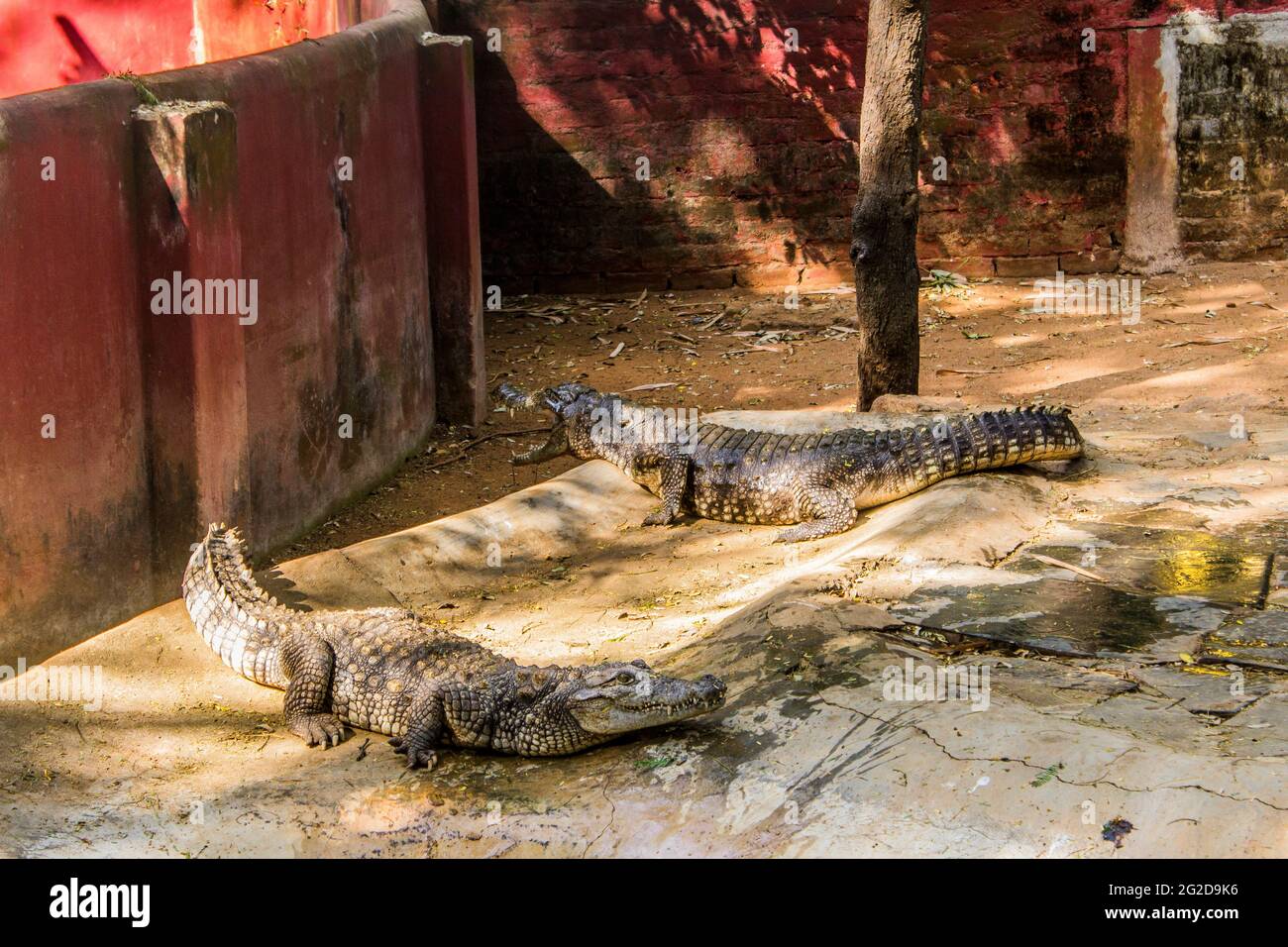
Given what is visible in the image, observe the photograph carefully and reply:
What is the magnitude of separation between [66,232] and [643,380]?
5.75 m

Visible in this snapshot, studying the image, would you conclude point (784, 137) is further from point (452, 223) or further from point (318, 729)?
point (318, 729)

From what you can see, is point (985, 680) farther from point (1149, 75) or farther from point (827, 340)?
point (1149, 75)

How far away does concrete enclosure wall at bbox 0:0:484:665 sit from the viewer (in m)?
5.79

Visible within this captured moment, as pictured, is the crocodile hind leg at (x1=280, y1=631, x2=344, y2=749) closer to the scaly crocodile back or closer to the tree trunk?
the scaly crocodile back

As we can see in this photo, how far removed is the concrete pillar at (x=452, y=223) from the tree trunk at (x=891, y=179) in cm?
277

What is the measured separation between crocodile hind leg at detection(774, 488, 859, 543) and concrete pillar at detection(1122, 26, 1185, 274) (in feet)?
21.0

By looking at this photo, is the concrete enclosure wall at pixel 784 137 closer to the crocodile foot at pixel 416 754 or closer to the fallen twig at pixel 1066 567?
the fallen twig at pixel 1066 567

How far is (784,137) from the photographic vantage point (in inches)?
512

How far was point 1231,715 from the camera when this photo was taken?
448 cm

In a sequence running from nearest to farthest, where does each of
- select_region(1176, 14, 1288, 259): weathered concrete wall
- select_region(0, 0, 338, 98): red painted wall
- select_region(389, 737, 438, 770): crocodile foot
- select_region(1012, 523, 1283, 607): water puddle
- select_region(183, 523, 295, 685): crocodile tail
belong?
select_region(389, 737, 438, 770): crocodile foot, select_region(1012, 523, 1283, 607): water puddle, select_region(183, 523, 295, 685): crocodile tail, select_region(0, 0, 338, 98): red painted wall, select_region(1176, 14, 1288, 259): weathered concrete wall

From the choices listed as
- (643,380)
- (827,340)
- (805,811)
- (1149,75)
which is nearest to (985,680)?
(805,811)

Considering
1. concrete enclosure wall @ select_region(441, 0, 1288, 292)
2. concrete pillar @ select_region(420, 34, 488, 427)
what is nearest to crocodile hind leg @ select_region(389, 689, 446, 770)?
concrete pillar @ select_region(420, 34, 488, 427)

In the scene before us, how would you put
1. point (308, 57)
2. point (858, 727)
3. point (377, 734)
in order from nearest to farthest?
point (858, 727), point (377, 734), point (308, 57)

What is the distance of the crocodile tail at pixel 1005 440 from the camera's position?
724cm
